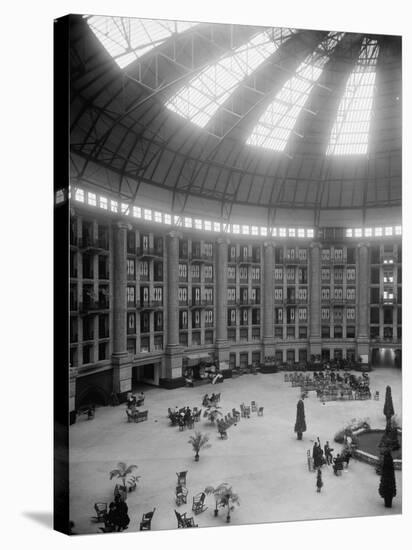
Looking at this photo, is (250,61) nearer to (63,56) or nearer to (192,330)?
Answer: (63,56)

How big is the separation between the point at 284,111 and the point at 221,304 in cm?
944

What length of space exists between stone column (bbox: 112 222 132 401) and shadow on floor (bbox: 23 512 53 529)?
5.76 metres

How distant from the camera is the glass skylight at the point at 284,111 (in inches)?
838

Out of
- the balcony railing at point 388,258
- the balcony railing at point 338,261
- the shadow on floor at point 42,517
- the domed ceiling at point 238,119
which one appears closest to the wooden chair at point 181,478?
the shadow on floor at point 42,517

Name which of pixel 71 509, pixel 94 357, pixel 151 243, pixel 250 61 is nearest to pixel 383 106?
pixel 250 61

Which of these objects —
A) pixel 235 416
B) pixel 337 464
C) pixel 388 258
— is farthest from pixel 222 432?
pixel 388 258

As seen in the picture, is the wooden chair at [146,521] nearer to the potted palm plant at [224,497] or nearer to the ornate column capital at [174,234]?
the potted palm plant at [224,497]

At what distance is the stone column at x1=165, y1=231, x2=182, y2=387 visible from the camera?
2120 cm

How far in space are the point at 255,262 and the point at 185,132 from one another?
21.9 feet

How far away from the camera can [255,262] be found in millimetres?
21891

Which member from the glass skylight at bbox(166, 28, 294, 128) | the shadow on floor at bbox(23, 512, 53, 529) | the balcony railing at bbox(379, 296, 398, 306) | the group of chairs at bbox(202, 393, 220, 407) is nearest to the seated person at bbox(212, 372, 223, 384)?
the group of chairs at bbox(202, 393, 220, 407)

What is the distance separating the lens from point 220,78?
2005 centimetres

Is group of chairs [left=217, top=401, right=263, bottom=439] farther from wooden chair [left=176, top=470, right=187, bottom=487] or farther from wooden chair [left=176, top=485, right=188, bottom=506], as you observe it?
wooden chair [left=176, top=485, right=188, bottom=506]

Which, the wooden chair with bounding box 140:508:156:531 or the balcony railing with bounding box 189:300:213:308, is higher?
the balcony railing with bounding box 189:300:213:308
